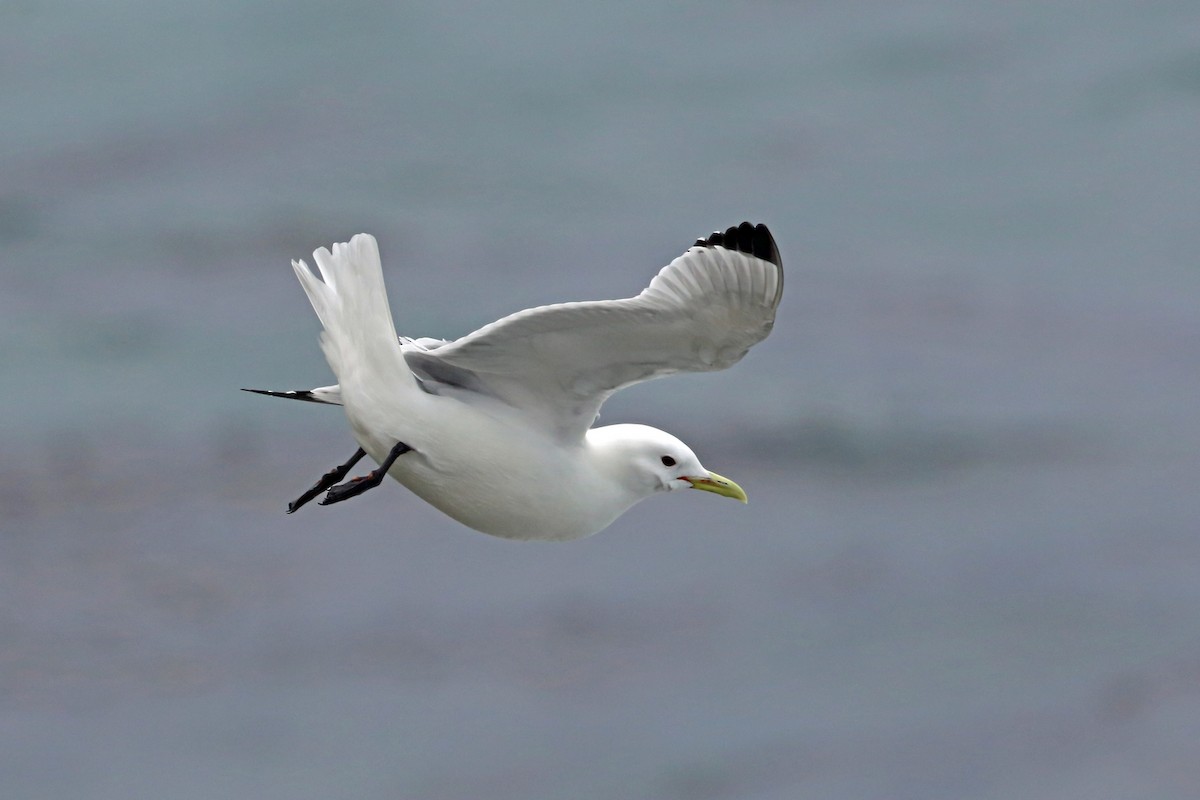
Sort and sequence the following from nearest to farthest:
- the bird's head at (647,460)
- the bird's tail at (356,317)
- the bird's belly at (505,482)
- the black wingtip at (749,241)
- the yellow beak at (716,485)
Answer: the black wingtip at (749,241), the bird's tail at (356,317), the bird's belly at (505,482), the bird's head at (647,460), the yellow beak at (716,485)

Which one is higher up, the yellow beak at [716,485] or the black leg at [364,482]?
the yellow beak at [716,485]

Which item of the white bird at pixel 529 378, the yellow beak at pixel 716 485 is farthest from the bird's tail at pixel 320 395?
the yellow beak at pixel 716 485

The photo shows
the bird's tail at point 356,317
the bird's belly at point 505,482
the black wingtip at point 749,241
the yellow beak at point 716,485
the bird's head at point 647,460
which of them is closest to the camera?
the black wingtip at point 749,241

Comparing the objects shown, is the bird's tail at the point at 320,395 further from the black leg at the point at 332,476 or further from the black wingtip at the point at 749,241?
the black wingtip at the point at 749,241

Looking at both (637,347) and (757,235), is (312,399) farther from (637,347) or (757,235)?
(757,235)

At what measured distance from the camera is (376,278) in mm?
8328

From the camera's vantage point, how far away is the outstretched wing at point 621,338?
7992 millimetres

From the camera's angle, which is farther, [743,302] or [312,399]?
[312,399]

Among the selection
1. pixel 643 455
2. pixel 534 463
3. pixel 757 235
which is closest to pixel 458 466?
pixel 534 463

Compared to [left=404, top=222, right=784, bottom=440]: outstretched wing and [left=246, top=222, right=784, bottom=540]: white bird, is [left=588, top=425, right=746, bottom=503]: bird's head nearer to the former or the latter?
[left=246, top=222, right=784, bottom=540]: white bird

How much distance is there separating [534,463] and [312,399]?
39.7 inches

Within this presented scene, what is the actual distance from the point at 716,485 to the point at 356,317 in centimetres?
185

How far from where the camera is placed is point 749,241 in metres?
7.95

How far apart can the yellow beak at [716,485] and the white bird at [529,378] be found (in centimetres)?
16
